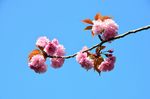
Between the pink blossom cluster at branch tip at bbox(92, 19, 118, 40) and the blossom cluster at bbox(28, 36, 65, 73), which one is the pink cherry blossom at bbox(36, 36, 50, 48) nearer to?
the blossom cluster at bbox(28, 36, 65, 73)

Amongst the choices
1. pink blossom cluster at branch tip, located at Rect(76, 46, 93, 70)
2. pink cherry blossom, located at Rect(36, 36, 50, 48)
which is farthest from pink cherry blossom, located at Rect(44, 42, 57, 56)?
pink blossom cluster at branch tip, located at Rect(76, 46, 93, 70)

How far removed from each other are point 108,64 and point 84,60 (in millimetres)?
325

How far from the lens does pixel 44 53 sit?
5215 millimetres

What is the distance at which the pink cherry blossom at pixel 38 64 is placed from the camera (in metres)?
5.16

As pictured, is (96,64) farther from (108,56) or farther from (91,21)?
(91,21)

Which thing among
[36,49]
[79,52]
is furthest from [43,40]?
[79,52]

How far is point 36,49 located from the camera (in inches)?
209

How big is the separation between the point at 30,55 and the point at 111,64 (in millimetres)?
1043

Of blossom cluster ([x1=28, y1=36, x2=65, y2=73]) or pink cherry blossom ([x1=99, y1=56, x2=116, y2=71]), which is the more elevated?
blossom cluster ([x1=28, y1=36, x2=65, y2=73])

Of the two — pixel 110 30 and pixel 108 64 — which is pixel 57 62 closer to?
pixel 108 64

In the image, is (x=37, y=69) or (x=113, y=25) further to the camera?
(x=37, y=69)

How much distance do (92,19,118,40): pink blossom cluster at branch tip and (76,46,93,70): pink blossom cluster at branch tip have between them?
1.02ft

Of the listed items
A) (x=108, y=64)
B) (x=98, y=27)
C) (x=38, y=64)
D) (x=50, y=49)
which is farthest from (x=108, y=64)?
(x=38, y=64)

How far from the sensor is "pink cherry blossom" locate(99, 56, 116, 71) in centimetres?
516
